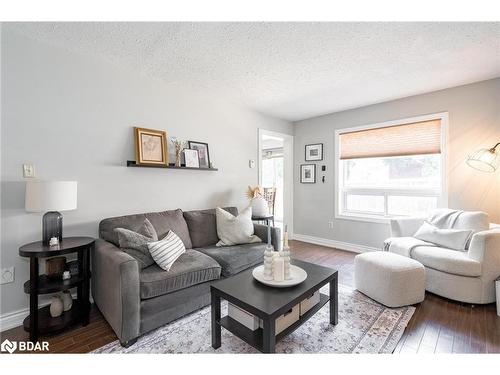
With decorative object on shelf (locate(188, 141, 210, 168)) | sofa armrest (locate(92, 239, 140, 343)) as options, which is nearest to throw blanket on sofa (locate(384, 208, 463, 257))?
decorative object on shelf (locate(188, 141, 210, 168))

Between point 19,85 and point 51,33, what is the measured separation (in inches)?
20.3

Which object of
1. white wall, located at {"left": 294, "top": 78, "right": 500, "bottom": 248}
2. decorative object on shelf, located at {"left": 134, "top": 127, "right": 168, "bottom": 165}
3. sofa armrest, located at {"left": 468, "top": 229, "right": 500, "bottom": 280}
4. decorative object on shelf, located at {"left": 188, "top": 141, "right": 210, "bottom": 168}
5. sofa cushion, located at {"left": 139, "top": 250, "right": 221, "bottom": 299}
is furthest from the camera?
decorative object on shelf, located at {"left": 188, "top": 141, "right": 210, "bottom": 168}

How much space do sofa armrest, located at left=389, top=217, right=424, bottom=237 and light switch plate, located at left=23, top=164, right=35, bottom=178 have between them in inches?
157

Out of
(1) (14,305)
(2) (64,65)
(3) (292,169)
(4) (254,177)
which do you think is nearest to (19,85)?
(2) (64,65)

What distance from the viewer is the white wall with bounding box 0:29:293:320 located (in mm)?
1889

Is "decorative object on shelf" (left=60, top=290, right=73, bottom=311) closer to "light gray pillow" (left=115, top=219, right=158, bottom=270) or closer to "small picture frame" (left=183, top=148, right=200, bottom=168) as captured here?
"light gray pillow" (left=115, top=219, right=158, bottom=270)

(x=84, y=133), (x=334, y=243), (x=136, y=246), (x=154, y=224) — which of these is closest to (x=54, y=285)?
(x=136, y=246)

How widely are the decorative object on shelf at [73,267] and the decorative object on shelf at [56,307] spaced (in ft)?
0.71

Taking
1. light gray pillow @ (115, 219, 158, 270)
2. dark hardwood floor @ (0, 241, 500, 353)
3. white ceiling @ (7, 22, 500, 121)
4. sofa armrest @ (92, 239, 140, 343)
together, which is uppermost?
white ceiling @ (7, 22, 500, 121)

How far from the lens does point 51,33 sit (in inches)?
75.7

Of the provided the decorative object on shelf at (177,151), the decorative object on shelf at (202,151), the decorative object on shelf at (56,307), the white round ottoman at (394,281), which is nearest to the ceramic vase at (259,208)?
the decorative object on shelf at (202,151)

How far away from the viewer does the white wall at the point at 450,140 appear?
2.83 m

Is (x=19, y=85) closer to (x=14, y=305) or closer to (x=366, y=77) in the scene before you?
(x=14, y=305)

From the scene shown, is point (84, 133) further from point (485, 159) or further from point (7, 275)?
point (485, 159)
